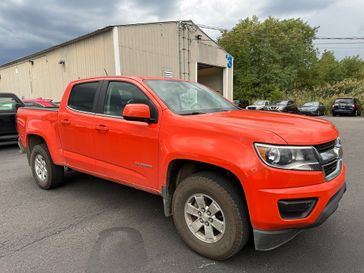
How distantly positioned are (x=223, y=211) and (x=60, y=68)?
20.5 meters

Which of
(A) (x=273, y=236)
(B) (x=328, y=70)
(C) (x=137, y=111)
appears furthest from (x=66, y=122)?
(B) (x=328, y=70)

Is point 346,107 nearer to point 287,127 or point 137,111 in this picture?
point 287,127

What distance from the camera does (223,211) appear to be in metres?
2.68

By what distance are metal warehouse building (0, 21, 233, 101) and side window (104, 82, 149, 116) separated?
38.4 ft

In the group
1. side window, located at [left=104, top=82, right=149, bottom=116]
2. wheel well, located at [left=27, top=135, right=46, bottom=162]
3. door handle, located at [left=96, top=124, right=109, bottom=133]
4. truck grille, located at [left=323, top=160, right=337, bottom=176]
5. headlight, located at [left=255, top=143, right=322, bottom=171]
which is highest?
side window, located at [left=104, top=82, right=149, bottom=116]

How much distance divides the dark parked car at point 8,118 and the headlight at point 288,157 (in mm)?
9250

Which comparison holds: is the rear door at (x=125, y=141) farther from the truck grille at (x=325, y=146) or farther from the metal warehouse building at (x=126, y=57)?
the metal warehouse building at (x=126, y=57)

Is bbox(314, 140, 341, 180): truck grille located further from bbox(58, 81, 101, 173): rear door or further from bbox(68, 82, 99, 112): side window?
bbox(68, 82, 99, 112): side window

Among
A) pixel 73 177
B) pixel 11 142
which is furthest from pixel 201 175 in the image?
pixel 11 142

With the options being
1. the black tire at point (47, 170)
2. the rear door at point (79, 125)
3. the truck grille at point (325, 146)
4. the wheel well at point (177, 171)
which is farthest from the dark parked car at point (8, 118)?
the truck grille at point (325, 146)

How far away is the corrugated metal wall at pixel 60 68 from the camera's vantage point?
16312mm

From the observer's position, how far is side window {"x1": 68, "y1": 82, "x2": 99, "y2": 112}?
4141 millimetres

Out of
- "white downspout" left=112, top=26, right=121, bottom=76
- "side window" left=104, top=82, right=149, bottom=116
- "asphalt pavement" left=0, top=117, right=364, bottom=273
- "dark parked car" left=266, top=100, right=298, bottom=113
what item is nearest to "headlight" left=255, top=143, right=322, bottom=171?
"asphalt pavement" left=0, top=117, right=364, bottom=273

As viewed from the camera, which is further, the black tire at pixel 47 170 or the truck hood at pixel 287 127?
the black tire at pixel 47 170
